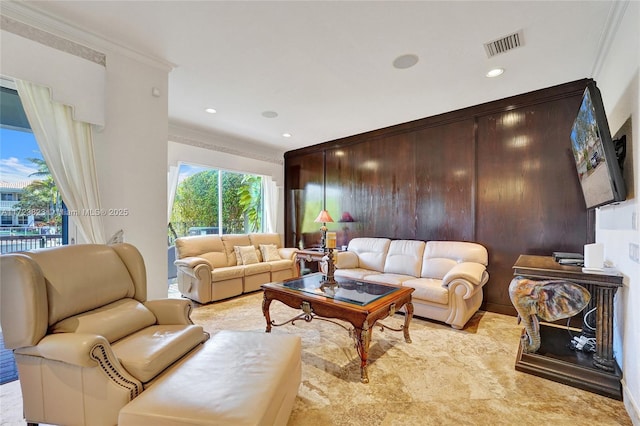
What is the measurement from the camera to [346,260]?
426cm

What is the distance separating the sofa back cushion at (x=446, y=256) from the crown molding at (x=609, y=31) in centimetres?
214

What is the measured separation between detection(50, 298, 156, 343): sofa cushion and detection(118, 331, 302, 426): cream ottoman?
1.68ft

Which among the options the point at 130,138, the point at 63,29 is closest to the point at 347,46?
the point at 130,138

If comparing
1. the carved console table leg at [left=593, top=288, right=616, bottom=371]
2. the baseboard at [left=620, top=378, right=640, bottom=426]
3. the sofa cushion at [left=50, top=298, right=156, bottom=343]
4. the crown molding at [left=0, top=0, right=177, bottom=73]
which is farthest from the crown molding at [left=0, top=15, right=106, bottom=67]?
the baseboard at [left=620, top=378, right=640, bottom=426]

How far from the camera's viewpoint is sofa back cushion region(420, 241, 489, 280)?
3492 millimetres

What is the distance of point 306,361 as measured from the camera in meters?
2.34

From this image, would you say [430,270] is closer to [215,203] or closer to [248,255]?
[248,255]

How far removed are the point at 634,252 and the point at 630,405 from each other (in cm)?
95

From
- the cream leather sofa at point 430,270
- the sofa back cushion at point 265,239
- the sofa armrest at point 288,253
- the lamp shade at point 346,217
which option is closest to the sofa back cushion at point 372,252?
the cream leather sofa at point 430,270

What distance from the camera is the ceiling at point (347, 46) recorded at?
199 centimetres

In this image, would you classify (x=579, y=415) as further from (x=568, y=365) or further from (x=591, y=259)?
(x=591, y=259)

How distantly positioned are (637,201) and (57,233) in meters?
4.21

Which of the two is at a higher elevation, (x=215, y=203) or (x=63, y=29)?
(x=63, y=29)

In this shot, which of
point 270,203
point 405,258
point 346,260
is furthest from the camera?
point 270,203
